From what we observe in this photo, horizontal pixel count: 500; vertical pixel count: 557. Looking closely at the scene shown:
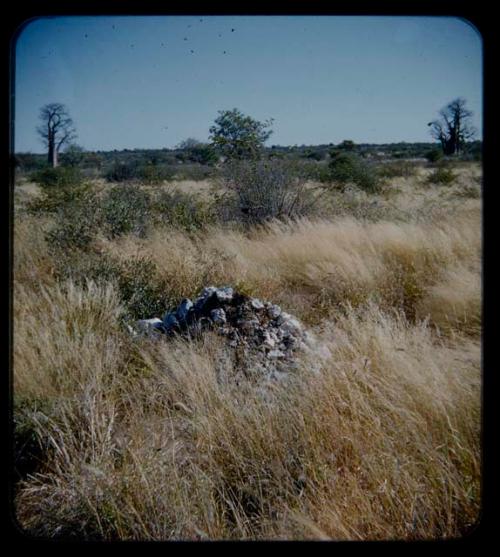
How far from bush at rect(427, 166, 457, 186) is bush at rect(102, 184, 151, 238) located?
1230 cm

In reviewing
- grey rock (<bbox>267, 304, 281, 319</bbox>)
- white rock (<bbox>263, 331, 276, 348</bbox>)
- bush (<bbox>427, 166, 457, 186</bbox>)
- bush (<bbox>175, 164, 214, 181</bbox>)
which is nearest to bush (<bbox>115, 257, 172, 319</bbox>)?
grey rock (<bbox>267, 304, 281, 319</bbox>)

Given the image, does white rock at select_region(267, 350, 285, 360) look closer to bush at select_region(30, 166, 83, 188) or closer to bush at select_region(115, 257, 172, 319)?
bush at select_region(115, 257, 172, 319)

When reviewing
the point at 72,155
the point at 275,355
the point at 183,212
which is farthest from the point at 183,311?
the point at 72,155

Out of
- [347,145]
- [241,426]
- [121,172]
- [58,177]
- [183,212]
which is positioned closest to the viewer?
[241,426]

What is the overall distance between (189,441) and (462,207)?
9.02 metres

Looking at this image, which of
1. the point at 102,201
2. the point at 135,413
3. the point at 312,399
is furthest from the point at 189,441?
the point at 102,201

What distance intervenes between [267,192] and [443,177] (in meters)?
11.0

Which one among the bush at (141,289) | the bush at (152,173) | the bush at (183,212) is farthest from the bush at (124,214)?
the bush at (152,173)

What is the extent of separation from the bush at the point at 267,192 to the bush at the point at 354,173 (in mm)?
5381

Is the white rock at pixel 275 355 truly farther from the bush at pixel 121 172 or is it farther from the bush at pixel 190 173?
the bush at pixel 190 173

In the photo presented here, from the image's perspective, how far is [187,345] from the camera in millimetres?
4066

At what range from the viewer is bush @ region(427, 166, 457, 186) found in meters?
18.9

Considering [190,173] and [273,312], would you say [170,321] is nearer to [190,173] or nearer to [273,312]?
[273,312]

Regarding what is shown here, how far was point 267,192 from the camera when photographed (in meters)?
10.7
